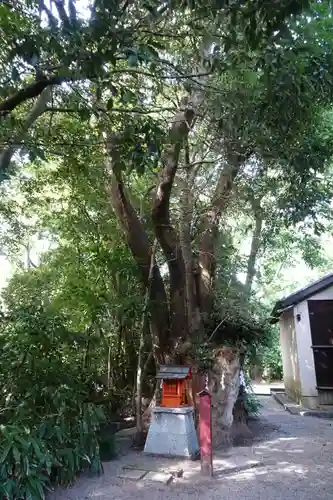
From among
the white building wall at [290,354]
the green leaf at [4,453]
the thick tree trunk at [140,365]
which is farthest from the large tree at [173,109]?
the white building wall at [290,354]

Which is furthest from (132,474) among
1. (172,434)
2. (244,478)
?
(244,478)

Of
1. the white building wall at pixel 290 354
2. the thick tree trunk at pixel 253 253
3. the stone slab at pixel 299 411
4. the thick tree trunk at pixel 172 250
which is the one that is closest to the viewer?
the thick tree trunk at pixel 172 250

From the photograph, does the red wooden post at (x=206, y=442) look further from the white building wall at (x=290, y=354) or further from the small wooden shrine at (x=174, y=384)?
the white building wall at (x=290, y=354)

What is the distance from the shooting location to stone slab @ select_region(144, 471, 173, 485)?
4.40 meters

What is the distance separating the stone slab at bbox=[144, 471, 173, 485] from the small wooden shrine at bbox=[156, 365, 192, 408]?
1043mm

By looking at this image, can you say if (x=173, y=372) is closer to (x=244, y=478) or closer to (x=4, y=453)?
(x=244, y=478)

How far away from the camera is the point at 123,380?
727 centimetres

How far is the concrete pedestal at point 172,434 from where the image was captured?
536cm

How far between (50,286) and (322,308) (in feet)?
21.0

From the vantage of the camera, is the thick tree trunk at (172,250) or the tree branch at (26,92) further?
the thick tree trunk at (172,250)

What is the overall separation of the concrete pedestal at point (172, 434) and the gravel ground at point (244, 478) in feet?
0.60

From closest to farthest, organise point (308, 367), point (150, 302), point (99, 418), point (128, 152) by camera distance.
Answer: point (128, 152) < point (99, 418) < point (150, 302) < point (308, 367)

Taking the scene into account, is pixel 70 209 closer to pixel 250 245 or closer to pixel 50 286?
pixel 50 286

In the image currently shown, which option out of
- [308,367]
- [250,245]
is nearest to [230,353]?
[250,245]
